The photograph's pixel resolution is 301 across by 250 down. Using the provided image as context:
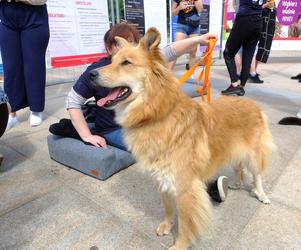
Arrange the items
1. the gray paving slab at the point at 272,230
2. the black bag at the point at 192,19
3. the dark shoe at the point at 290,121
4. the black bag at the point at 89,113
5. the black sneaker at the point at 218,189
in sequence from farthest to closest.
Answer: the black bag at the point at 192,19 < the dark shoe at the point at 290,121 < the black bag at the point at 89,113 < the black sneaker at the point at 218,189 < the gray paving slab at the point at 272,230

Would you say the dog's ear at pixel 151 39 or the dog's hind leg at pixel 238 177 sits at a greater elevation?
the dog's ear at pixel 151 39

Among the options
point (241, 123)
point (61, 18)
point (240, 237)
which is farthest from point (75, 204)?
point (61, 18)

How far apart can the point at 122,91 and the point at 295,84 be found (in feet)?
21.5

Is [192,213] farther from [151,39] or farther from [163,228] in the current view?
[151,39]

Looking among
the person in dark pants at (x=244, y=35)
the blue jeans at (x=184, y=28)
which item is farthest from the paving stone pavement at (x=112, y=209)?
the blue jeans at (x=184, y=28)

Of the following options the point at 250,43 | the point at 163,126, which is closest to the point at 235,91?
the point at 250,43

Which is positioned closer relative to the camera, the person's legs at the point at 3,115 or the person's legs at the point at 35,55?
the person's legs at the point at 3,115

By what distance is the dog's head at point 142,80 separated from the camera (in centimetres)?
204

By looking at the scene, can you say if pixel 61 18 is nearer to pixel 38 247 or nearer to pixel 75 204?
pixel 75 204

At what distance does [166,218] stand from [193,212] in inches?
16.2

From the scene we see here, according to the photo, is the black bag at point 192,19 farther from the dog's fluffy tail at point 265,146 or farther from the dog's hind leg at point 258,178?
the dog's hind leg at point 258,178

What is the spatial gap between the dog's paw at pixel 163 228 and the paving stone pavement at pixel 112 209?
0.05 m

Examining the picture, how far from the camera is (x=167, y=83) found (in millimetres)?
2076

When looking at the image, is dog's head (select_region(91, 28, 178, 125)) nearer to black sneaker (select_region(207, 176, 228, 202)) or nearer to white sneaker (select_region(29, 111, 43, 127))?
black sneaker (select_region(207, 176, 228, 202))
